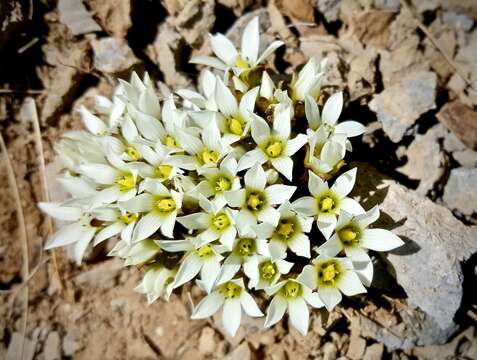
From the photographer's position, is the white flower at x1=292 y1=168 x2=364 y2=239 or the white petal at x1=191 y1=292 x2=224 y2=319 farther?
the white petal at x1=191 y1=292 x2=224 y2=319

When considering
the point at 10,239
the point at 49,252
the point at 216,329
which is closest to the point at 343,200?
the point at 216,329

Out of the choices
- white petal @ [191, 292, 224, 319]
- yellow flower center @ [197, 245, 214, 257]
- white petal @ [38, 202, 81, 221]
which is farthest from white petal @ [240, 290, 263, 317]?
white petal @ [38, 202, 81, 221]

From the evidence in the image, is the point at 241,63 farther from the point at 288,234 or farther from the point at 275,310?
the point at 275,310

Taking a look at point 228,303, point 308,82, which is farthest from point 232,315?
point 308,82

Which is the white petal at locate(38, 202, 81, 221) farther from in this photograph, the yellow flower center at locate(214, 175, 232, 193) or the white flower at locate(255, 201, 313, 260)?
the white flower at locate(255, 201, 313, 260)

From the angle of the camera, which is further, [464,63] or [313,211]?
[464,63]

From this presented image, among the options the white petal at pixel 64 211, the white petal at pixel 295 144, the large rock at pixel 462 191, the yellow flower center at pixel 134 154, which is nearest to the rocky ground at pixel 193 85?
the large rock at pixel 462 191

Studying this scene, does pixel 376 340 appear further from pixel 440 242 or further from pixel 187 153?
pixel 187 153
